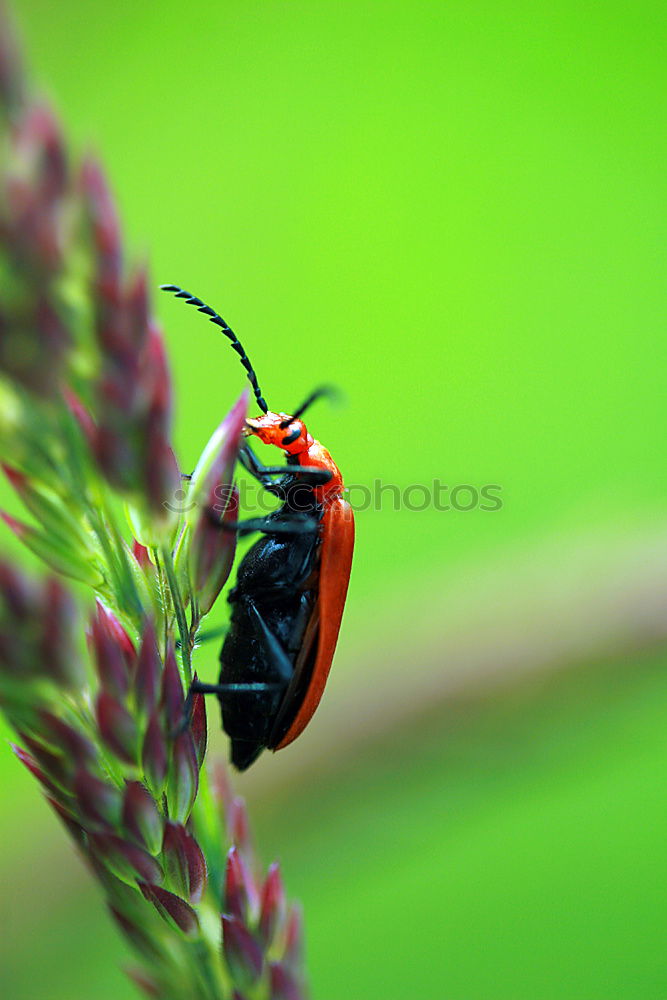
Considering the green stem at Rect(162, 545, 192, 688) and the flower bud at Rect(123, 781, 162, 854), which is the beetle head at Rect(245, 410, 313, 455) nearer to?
the green stem at Rect(162, 545, 192, 688)

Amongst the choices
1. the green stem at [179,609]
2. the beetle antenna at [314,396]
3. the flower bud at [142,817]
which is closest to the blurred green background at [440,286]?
the beetle antenna at [314,396]

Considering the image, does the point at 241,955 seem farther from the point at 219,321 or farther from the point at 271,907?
the point at 219,321

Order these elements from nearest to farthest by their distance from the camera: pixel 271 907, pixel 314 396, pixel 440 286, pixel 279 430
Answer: pixel 271 907 → pixel 314 396 → pixel 279 430 → pixel 440 286

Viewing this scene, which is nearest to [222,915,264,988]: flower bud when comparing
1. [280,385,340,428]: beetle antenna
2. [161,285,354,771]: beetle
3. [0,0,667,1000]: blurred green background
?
[161,285,354,771]: beetle

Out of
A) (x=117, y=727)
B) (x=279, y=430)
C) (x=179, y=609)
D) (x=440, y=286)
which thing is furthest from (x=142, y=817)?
(x=440, y=286)

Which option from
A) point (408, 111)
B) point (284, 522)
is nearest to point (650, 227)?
point (408, 111)

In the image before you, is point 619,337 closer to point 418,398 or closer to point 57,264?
point 418,398
